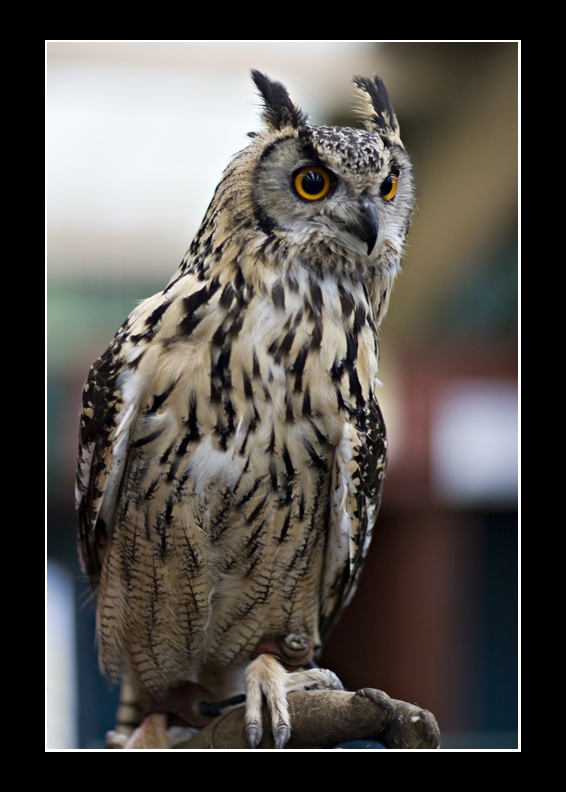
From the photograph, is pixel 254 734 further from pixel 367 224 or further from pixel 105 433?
pixel 367 224

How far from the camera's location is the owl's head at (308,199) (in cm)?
96

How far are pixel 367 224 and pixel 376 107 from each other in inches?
12.0

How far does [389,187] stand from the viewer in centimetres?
104

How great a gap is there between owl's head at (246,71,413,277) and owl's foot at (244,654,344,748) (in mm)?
774

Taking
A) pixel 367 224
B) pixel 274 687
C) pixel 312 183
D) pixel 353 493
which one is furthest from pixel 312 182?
pixel 274 687

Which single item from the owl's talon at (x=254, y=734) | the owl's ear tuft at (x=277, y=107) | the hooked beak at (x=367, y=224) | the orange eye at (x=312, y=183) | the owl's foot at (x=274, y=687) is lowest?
the owl's talon at (x=254, y=734)

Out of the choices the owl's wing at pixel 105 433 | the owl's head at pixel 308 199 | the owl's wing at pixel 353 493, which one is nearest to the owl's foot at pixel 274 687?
the owl's wing at pixel 353 493

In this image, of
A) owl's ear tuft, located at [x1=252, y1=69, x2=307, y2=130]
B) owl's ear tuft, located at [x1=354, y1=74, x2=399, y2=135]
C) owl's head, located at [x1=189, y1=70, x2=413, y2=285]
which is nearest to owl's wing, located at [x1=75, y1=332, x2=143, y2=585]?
owl's head, located at [x1=189, y1=70, x2=413, y2=285]

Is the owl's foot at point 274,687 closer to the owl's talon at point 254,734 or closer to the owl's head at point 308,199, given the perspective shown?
the owl's talon at point 254,734

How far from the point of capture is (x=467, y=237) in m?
2.49

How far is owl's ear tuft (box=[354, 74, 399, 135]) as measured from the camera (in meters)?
1.10

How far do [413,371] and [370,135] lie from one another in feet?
5.69
